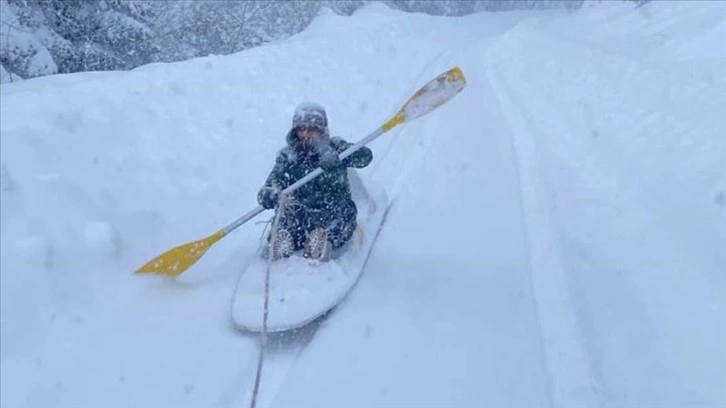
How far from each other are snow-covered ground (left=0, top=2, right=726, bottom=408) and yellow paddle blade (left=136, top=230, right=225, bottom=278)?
135mm

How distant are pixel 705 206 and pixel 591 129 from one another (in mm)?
4556

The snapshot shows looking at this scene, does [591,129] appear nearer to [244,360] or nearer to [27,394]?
[244,360]

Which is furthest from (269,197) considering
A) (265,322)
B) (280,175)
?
(265,322)

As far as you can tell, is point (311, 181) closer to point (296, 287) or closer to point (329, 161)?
point (329, 161)

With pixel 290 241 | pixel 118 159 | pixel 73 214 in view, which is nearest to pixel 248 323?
pixel 290 241

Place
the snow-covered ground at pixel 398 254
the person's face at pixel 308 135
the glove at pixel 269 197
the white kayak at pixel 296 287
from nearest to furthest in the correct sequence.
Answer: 1. the snow-covered ground at pixel 398 254
2. the white kayak at pixel 296 287
3. the glove at pixel 269 197
4. the person's face at pixel 308 135

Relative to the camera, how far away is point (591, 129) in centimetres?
1153

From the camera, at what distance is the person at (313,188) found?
6316 millimetres

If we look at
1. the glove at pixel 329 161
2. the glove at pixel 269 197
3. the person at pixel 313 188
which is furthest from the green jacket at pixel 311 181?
the glove at pixel 269 197

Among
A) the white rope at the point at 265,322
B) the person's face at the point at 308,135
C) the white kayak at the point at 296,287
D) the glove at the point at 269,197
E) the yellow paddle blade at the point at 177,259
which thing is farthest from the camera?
the person's face at the point at 308,135

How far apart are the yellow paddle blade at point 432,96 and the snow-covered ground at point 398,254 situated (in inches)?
51.7

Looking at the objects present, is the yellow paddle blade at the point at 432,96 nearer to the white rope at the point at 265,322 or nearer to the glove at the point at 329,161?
the glove at the point at 329,161

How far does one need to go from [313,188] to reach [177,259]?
4.44 ft

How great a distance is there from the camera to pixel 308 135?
649 centimetres
